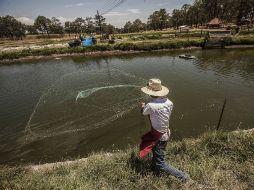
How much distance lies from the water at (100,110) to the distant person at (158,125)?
4.39 meters

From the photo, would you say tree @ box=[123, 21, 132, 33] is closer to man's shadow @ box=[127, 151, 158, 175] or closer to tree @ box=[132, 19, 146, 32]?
tree @ box=[132, 19, 146, 32]

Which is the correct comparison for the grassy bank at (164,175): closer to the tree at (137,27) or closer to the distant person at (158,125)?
the distant person at (158,125)

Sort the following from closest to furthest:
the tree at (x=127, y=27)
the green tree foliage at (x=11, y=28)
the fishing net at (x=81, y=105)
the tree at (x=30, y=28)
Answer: the fishing net at (x=81, y=105) < the green tree foliage at (x=11, y=28) < the tree at (x=30, y=28) < the tree at (x=127, y=27)

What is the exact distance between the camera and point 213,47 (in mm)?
32344

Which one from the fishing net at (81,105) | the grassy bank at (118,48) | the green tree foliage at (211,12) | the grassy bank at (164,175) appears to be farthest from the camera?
the green tree foliage at (211,12)

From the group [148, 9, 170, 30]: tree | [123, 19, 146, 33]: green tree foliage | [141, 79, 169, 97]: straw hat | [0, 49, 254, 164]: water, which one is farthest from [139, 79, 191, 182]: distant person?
[123, 19, 146, 33]: green tree foliage

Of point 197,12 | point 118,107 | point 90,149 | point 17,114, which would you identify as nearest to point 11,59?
point 17,114

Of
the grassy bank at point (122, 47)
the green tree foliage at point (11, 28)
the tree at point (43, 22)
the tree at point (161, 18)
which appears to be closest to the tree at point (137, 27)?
the tree at point (161, 18)

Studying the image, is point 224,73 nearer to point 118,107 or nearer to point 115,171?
point 118,107

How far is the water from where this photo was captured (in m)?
8.77

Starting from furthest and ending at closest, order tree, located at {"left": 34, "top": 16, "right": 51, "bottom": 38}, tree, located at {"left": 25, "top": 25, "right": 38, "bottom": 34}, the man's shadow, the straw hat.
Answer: tree, located at {"left": 25, "top": 25, "right": 38, "bottom": 34} < tree, located at {"left": 34, "top": 16, "right": 51, "bottom": 38} < the man's shadow < the straw hat

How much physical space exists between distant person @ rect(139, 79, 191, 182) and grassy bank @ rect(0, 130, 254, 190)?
0.29m

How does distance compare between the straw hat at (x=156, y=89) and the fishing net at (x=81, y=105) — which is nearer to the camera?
the straw hat at (x=156, y=89)

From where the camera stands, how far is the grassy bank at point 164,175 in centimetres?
423
